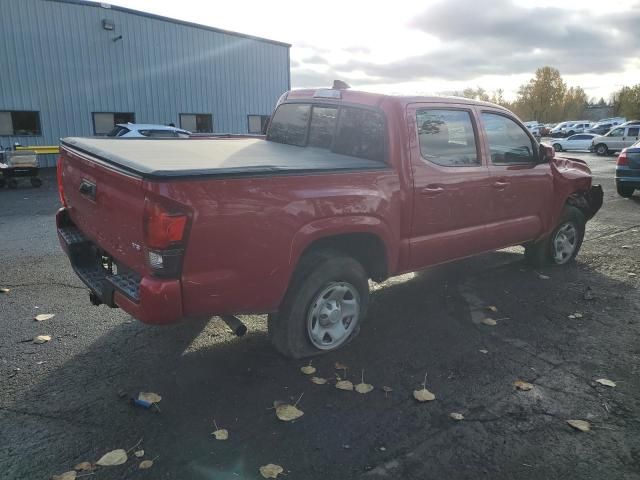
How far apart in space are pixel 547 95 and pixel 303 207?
105m

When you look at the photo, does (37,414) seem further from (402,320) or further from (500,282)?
(500,282)

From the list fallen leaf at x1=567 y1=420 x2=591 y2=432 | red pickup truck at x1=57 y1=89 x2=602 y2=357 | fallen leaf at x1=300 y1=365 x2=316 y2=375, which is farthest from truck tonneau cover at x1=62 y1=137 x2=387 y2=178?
fallen leaf at x1=567 y1=420 x2=591 y2=432

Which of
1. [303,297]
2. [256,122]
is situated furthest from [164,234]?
[256,122]

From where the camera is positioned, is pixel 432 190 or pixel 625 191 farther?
pixel 625 191

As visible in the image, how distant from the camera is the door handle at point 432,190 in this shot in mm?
4113

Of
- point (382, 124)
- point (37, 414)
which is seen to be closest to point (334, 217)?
point (382, 124)

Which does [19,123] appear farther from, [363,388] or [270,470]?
[270,470]

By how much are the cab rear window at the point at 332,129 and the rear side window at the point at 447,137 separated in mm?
397

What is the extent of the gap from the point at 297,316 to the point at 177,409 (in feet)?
3.27

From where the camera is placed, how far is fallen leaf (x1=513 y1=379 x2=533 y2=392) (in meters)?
3.41

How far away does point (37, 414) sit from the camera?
305 centimetres

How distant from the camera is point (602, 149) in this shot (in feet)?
99.7

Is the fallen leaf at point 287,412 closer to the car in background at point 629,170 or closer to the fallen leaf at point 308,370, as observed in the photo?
the fallen leaf at point 308,370

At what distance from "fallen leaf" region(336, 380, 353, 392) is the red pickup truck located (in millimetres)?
404
